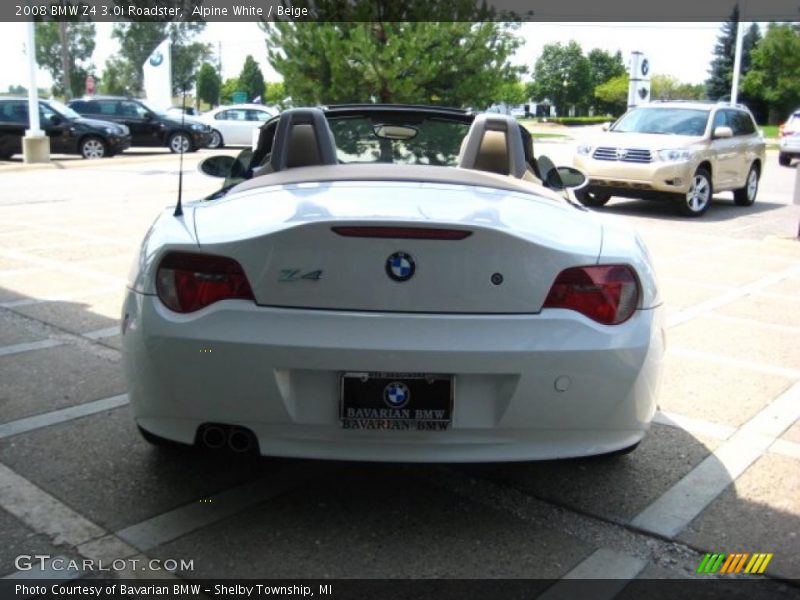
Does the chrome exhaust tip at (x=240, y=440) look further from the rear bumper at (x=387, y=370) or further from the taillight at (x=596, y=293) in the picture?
the taillight at (x=596, y=293)

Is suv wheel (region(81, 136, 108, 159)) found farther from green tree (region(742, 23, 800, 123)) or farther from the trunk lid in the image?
green tree (region(742, 23, 800, 123))

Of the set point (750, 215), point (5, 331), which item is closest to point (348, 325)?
point (5, 331)

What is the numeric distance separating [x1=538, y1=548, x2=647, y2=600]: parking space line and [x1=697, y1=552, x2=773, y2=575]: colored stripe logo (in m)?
0.21

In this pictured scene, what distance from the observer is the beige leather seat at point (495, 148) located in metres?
3.86

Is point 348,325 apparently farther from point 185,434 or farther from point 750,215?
point 750,215

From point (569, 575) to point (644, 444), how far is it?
1.31 meters

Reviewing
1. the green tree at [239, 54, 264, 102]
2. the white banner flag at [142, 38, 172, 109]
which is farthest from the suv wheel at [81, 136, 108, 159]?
the green tree at [239, 54, 264, 102]

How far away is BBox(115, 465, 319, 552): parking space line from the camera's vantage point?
2857 mm

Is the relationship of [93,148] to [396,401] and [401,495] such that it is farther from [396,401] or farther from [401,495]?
[396,401]

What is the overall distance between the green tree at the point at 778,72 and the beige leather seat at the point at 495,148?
52291mm

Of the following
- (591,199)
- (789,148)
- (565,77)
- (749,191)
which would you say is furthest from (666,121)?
(565,77)

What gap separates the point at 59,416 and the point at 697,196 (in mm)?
11006

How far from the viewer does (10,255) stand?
8195mm

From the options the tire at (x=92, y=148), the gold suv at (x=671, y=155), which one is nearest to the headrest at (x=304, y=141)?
Result: the gold suv at (x=671, y=155)
